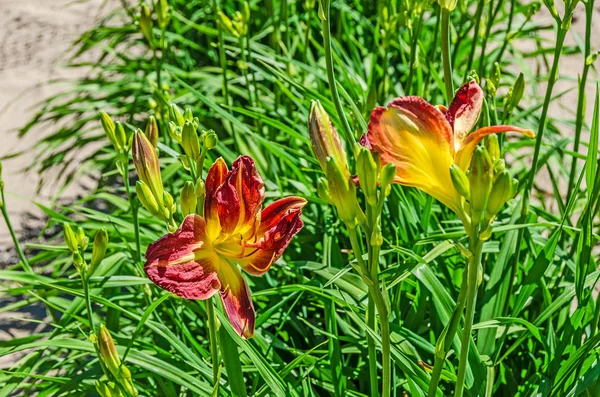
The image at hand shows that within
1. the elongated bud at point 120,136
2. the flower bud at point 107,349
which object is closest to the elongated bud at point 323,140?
the flower bud at point 107,349

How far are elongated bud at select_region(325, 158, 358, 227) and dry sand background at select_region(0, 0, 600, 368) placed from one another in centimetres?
237

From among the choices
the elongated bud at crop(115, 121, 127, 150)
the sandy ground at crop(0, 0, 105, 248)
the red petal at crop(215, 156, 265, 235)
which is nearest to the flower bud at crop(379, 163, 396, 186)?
the red petal at crop(215, 156, 265, 235)

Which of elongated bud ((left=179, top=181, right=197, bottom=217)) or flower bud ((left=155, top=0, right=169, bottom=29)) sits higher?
flower bud ((left=155, top=0, right=169, bottom=29))

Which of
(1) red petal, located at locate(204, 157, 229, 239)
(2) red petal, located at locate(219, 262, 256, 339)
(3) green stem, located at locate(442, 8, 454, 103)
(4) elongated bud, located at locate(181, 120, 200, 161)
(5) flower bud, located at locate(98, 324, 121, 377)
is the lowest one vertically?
(5) flower bud, located at locate(98, 324, 121, 377)

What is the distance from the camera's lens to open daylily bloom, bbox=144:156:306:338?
107cm

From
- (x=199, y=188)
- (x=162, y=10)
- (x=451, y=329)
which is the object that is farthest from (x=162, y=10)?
(x=451, y=329)

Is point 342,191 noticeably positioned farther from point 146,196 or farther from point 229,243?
point 146,196

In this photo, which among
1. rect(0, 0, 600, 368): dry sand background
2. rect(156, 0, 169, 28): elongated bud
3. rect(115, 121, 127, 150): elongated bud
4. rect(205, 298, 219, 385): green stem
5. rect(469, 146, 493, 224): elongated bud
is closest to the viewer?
rect(469, 146, 493, 224): elongated bud

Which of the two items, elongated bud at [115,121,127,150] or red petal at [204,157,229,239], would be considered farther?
elongated bud at [115,121,127,150]

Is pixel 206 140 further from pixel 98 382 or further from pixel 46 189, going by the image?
pixel 46 189

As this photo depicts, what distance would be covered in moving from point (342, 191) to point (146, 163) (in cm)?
36

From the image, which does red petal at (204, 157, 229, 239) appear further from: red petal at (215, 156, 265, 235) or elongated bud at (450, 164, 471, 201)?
elongated bud at (450, 164, 471, 201)

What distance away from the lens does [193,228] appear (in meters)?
1.08

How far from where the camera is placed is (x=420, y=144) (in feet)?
3.34
